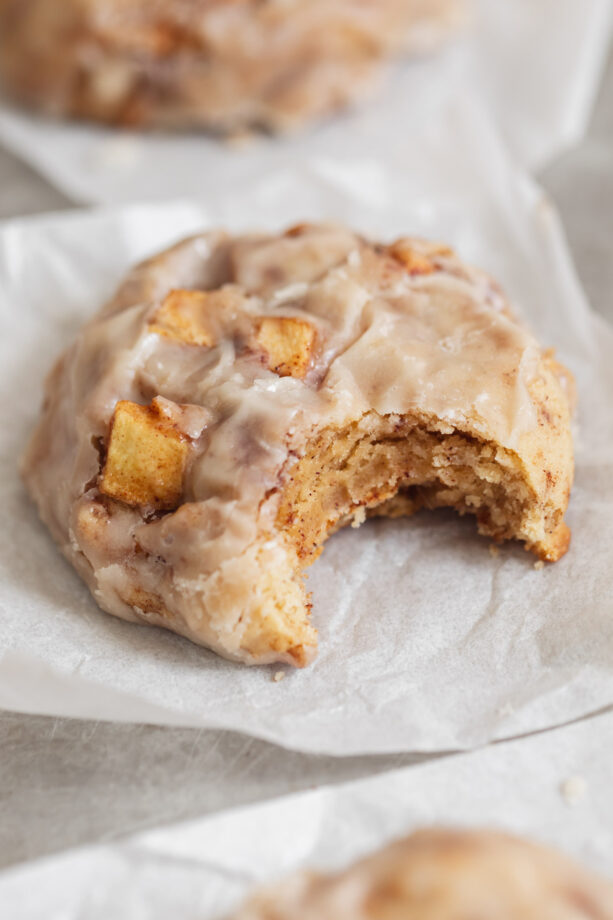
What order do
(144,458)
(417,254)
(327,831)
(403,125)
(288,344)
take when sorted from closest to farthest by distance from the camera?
(327,831)
(144,458)
(288,344)
(417,254)
(403,125)

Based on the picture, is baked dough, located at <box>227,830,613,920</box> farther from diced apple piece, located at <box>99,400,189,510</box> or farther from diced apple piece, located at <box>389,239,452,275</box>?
diced apple piece, located at <box>389,239,452,275</box>

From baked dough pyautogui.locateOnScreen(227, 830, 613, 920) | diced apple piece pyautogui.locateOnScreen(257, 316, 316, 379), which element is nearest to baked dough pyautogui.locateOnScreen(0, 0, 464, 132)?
diced apple piece pyautogui.locateOnScreen(257, 316, 316, 379)

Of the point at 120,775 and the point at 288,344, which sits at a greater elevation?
the point at 288,344

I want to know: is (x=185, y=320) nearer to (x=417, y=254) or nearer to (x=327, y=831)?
(x=417, y=254)

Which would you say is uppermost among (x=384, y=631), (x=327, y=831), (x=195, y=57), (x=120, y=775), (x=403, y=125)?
(x=403, y=125)

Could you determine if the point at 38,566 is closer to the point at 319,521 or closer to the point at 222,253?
the point at 319,521

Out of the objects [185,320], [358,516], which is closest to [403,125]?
[185,320]

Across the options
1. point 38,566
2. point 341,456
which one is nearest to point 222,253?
point 341,456

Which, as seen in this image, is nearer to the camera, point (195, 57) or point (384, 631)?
point (384, 631)

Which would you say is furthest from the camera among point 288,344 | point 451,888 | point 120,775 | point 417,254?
point 417,254
